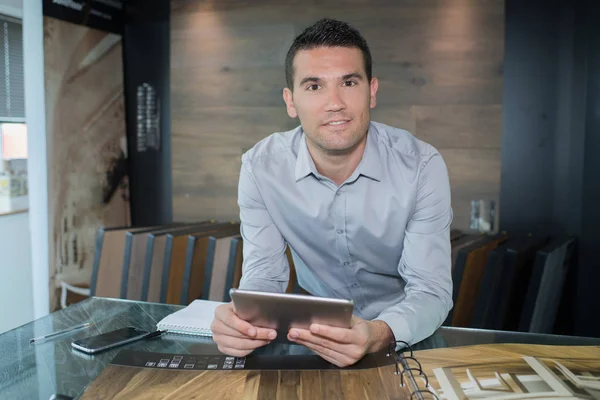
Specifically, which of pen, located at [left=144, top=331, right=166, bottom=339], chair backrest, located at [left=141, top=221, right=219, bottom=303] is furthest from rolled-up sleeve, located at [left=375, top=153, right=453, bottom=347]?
chair backrest, located at [left=141, top=221, right=219, bottom=303]

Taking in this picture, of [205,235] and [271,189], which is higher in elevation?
[271,189]

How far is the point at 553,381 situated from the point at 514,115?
221cm

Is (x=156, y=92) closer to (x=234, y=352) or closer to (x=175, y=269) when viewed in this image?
(x=175, y=269)

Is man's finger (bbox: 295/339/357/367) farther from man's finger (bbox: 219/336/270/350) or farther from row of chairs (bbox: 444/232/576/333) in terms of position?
row of chairs (bbox: 444/232/576/333)

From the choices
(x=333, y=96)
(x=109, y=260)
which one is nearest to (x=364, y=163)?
(x=333, y=96)

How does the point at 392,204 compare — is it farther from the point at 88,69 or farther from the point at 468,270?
the point at 88,69

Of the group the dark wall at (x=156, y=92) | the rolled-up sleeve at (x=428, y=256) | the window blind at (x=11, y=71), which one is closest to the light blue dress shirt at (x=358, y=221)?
the rolled-up sleeve at (x=428, y=256)

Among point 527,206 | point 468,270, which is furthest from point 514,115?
point 468,270

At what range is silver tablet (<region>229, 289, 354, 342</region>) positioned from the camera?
1.15m

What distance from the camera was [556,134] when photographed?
299cm

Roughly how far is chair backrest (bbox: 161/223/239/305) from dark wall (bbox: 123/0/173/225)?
0.72 m

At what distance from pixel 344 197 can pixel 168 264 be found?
4.58 ft

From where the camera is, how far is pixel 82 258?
326 centimetres

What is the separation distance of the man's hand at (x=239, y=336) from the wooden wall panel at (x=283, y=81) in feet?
6.85
